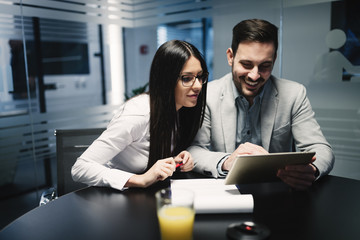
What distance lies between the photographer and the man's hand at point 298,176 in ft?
3.72

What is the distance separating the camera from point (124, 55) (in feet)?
13.2

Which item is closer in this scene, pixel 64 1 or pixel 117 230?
pixel 117 230

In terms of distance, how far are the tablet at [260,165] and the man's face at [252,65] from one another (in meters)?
0.60

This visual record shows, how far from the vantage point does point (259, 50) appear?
61.4 inches

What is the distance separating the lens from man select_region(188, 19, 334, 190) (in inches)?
61.8

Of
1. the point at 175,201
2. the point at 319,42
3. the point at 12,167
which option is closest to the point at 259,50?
the point at 175,201

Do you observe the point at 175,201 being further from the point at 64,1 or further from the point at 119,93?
the point at 119,93

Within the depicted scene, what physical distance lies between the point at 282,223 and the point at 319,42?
222 cm

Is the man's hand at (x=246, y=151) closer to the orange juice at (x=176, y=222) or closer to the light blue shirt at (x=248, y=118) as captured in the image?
the light blue shirt at (x=248, y=118)

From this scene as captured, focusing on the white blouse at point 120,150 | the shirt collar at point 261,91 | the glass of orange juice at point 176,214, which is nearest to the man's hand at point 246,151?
the white blouse at point 120,150

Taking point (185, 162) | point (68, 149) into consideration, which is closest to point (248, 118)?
point (185, 162)

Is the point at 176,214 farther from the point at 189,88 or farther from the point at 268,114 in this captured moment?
the point at 268,114

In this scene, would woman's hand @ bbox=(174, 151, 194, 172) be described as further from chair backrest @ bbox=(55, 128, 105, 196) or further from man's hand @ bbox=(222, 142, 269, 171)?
chair backrest @ bbox=(55, 128, 105, 196)

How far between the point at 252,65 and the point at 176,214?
108 cm
